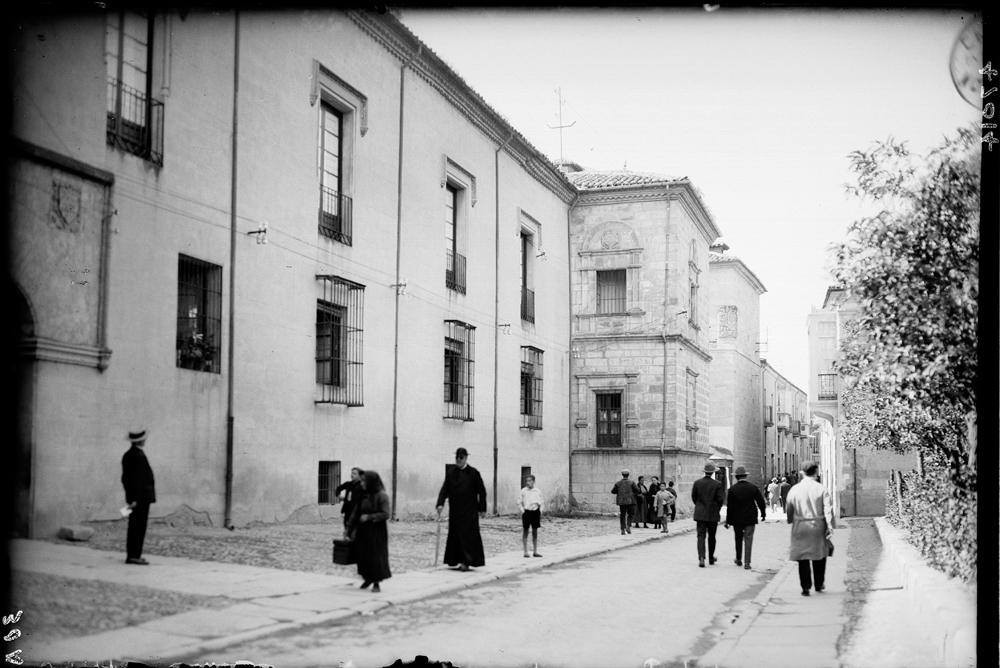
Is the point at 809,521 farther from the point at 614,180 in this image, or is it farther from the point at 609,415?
the point at 614,180

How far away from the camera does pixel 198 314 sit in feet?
37.7

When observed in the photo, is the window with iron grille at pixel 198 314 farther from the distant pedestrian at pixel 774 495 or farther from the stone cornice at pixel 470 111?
the distant pedestrian at pixel 774 495

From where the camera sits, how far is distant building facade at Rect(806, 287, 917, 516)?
1158 centimetres

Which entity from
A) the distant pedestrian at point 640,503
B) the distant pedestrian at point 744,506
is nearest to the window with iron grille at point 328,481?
the distant pedestrian at point 640,503

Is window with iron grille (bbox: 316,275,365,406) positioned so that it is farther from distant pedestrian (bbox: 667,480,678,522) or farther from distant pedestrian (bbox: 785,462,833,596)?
distant pedestrian (bbox: 667,480,678,522)

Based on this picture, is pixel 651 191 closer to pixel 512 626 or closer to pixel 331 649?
pixel 512 626

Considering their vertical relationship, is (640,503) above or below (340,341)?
below

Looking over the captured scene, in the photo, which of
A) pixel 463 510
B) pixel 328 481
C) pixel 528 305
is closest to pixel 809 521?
pixel 463 510

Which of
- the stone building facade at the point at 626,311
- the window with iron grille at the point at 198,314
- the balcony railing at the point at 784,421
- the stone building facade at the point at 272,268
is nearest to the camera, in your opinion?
the stone building facade at the point at 272,268

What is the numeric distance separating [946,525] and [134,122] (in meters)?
9.25

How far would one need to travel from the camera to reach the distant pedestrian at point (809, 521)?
35.4ft

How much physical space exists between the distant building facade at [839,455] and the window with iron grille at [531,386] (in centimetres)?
366

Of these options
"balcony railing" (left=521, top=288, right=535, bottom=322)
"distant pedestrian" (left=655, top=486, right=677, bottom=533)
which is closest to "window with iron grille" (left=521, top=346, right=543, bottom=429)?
"balcony railing" (left=521, top=288, right=535, bottom=322)

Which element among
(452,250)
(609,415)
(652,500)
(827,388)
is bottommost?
(652,500)
